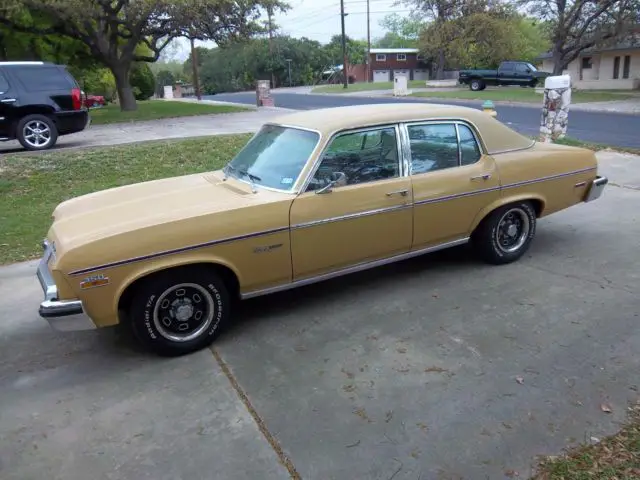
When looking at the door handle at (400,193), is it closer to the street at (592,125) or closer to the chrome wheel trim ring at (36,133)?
the chrome wheel trim ring at (36,133)

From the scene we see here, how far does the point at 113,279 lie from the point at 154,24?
20283mm

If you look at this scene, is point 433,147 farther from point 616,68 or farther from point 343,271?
point 616,68

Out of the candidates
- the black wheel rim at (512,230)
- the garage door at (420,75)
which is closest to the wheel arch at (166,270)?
the black wheel rim at (512,230)

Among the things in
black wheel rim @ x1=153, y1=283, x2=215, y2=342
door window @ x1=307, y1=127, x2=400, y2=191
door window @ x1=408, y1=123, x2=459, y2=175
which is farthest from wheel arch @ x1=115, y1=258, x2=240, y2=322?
door window @ x1=408, y1=123, x2=459, y2=175

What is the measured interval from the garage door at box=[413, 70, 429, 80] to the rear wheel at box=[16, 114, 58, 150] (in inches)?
2447

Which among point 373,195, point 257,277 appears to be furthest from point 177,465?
point 373,195

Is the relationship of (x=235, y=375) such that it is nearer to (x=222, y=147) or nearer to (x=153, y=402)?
(x=153, y=402)

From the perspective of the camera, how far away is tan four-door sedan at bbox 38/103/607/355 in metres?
3.50

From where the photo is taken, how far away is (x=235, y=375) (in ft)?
11.5

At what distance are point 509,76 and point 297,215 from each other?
35.7 m

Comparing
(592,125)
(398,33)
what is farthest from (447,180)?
(398,33)

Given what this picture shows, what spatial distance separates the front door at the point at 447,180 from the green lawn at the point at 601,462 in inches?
86.6

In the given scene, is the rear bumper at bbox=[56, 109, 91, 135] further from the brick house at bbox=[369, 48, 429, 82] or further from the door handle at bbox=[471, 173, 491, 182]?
the brick house at bbox=[369, 48, 429, 82]

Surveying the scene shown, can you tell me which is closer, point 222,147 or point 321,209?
point 321,209
